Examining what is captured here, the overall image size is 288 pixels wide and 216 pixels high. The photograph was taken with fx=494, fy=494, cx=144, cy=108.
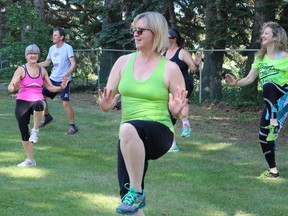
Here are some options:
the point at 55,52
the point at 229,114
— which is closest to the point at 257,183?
the point at 55,52

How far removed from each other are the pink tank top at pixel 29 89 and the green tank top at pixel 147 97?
11.1ft

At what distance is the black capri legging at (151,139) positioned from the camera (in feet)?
12.6

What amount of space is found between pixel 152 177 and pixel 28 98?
2112mm

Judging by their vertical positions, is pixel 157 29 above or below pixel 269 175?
above

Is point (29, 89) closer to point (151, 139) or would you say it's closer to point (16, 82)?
point (16, 82)

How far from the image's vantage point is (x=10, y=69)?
1909cm

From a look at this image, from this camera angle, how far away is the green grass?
17.8ft

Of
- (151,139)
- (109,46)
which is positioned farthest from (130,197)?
(109,46)

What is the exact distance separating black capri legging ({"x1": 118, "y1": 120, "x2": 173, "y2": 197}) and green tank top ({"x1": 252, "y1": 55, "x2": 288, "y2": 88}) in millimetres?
2852

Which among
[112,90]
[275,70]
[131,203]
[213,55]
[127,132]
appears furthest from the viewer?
[213,55]

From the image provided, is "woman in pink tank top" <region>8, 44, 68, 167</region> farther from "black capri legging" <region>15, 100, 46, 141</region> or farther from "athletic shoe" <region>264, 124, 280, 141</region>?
"athletic shoe" <region>264, 124, 280, 141</region>

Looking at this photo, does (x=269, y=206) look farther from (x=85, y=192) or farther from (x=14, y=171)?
(x=14, y=171)

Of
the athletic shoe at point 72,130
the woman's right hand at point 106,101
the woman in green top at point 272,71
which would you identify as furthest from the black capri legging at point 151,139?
the athletic shoe at point 72,130

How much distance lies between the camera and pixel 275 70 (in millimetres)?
6422
